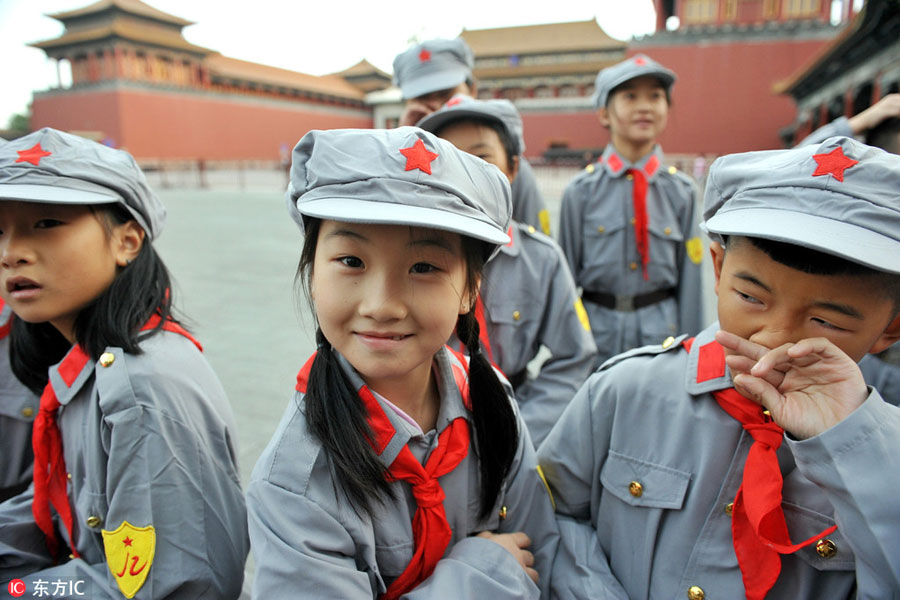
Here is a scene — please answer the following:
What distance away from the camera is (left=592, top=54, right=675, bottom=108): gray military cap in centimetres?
253

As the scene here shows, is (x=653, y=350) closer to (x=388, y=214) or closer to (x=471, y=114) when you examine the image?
(x=388, y=214)

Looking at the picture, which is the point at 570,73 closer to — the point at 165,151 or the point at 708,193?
the point at 165,151

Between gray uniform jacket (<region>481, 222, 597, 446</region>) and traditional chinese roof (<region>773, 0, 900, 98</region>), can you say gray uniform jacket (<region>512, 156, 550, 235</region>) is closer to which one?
gray uniform jacket (<region>481, 222, 597, 446</region>)

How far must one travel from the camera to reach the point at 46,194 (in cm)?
127

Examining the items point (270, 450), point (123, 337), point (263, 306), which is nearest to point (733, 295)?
point (270, 450)

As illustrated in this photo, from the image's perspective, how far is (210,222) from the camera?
9.68 meters

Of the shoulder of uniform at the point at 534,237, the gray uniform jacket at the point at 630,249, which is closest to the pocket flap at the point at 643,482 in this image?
the shoulder of uniform at the point at 534,237

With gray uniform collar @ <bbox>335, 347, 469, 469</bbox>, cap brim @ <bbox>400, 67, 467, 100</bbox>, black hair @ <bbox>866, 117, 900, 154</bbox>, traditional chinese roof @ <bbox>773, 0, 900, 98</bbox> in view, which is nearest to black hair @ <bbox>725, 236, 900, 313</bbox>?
gray uniform collar @ <bbox>335, 347, 469, 469</bbox>

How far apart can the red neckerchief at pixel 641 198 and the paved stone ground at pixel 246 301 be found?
1.48 m

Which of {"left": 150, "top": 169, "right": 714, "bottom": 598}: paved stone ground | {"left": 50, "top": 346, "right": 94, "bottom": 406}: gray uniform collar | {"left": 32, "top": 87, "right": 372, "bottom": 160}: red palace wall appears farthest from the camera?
{"left": 32, "top": 87, "right": 372, "bottom": 160}: red palace wall

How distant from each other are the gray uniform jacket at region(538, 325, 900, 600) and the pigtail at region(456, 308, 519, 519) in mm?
145

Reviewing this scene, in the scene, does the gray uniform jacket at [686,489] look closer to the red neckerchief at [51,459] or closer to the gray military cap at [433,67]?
the red neckerchief at [51,459]

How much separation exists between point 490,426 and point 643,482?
32 cm

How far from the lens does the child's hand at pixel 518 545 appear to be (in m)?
1.13
